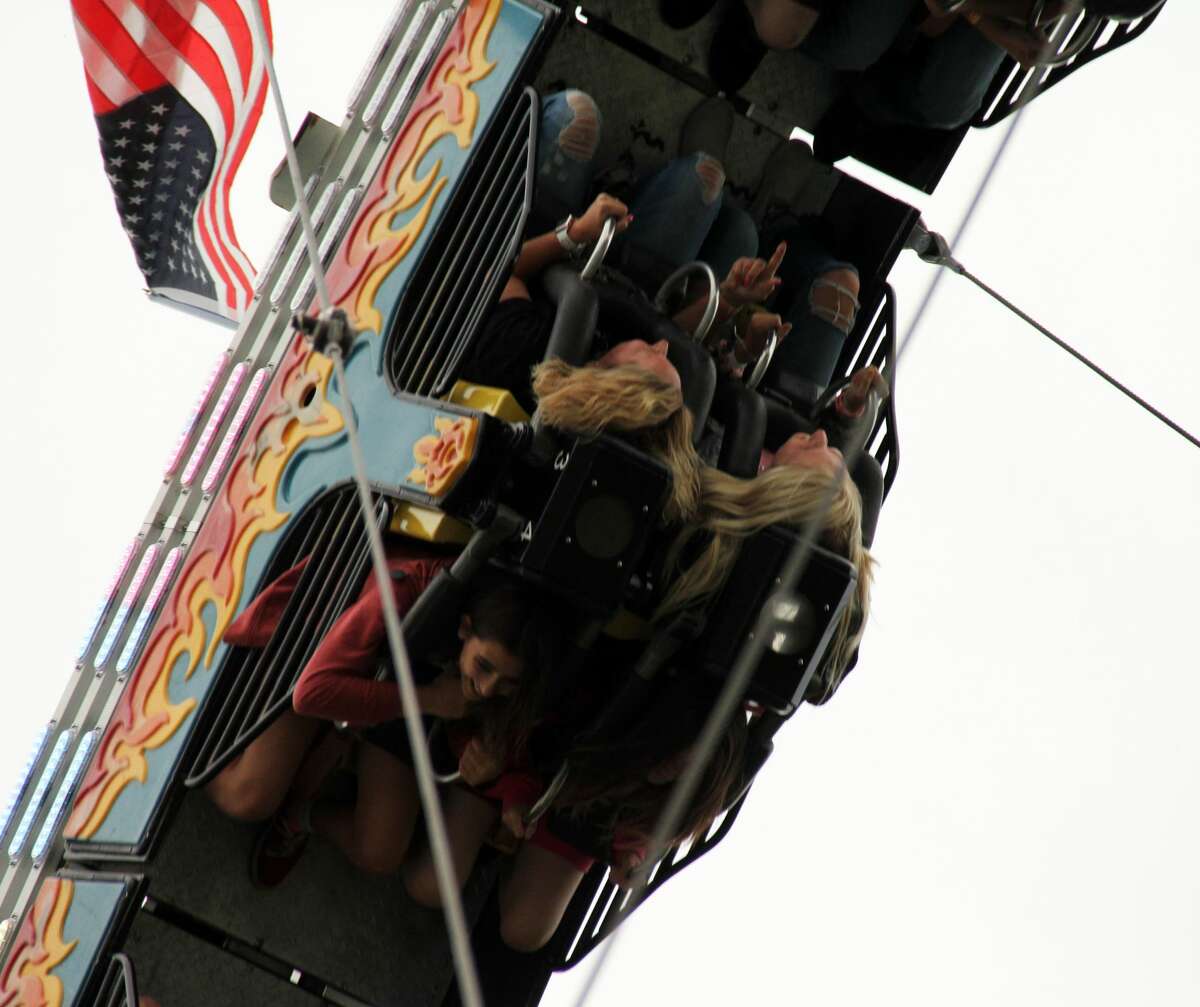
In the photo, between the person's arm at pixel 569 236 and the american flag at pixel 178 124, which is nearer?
the person's arm at pixel 569 236

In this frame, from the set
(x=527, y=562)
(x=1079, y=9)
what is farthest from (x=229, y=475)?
(x=1079, y=9)

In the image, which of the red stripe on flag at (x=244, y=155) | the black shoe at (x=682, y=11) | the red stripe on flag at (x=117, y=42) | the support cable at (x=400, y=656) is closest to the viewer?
the support cable at (x=400, y=656)

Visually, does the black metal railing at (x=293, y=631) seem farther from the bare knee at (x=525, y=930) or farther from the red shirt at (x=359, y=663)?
the bare knee at (x=525, y=930)

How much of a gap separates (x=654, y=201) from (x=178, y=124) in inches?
72.8

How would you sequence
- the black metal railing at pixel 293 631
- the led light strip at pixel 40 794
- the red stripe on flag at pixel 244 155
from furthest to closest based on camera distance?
the red stripe on flag at pixel 244 155 → the led light strip at pixel 40 794 → the black metal railing at pixel 293 631

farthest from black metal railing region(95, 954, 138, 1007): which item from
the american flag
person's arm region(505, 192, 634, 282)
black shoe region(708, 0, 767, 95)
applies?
the american flag

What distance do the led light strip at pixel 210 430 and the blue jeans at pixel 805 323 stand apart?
122cm

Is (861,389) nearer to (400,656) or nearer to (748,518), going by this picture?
(748,518)

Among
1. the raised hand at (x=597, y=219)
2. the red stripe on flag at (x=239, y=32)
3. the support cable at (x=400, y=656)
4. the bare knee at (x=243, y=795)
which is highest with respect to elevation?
the red stripe on flag at (x=239, y=32)

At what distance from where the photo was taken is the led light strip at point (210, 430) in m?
4.59

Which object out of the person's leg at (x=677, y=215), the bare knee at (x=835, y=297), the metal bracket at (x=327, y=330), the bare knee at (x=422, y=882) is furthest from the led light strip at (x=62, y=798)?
the bare knee at (x=835, y=297)

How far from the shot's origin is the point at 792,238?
185 inches

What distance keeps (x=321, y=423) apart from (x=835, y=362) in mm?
1174

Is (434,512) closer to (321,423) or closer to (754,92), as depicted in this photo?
(321,423)
